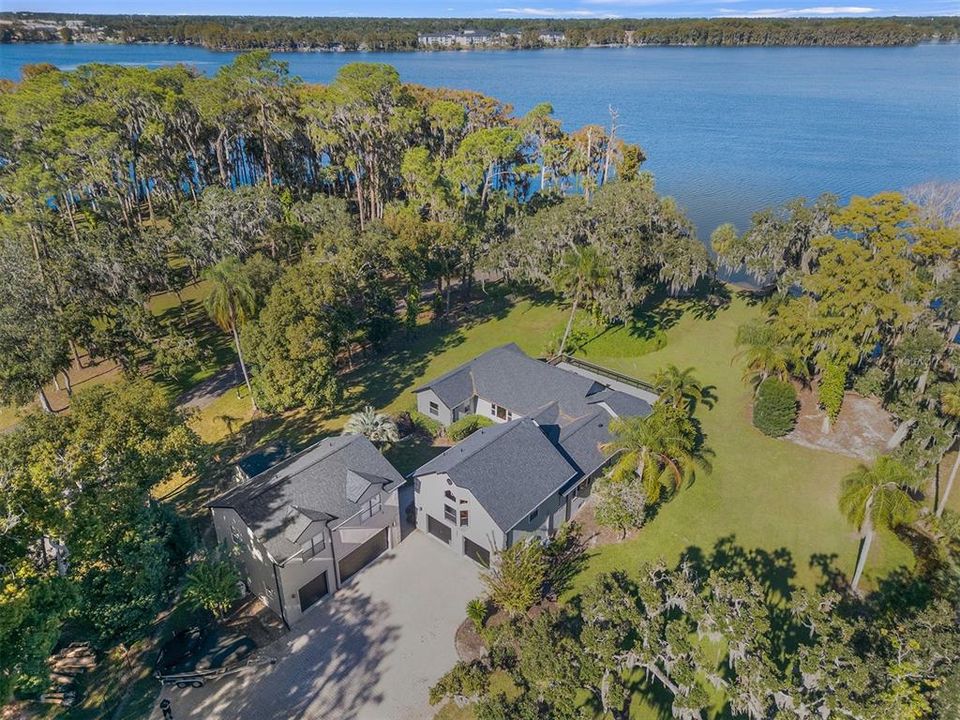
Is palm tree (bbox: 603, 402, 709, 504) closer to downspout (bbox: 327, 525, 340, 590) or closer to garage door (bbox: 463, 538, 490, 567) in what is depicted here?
garage door (bbox: 463, 538, 490, 567)

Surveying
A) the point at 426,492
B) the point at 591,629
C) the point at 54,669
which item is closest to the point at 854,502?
the point at 591,629

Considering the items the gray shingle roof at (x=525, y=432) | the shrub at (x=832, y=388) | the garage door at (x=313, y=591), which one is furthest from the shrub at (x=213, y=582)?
the shrub at (x=832, y=388)

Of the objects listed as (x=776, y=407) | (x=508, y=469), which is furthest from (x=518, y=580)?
(x=776, y=407)

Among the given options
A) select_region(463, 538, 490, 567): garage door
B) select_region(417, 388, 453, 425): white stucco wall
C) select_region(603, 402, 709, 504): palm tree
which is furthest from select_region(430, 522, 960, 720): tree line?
select_region(417, 388, 453, 425): white stucco wall

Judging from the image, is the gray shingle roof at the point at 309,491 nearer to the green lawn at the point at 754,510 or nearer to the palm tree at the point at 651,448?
the green lawn at the point at 754,510

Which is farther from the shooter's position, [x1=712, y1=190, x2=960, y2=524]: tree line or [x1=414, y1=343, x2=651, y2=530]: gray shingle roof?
[x1=712, y1=190, x2=960, y2=524]: tree line

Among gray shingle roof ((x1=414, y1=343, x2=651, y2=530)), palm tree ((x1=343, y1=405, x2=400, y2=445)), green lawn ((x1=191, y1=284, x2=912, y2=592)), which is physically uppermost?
gray shingle roof ((x1=414, y1=343, x2=651, y2=530))

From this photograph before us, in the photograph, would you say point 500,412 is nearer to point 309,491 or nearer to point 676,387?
point 676,387
